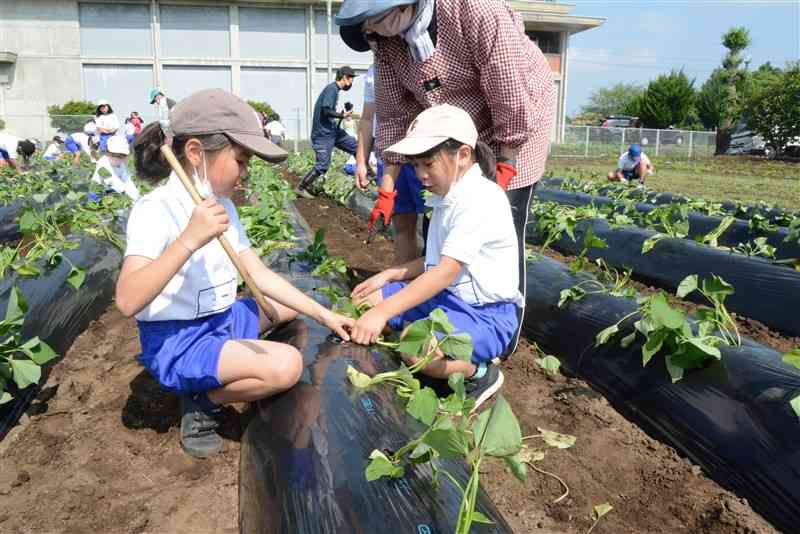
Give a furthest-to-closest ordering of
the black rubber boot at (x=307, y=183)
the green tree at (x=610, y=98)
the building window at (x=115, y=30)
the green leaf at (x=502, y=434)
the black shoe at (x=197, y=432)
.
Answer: the green tree at (x=610, y=98) → the building window at (x=115, y=30) → the black rubber boot at (x=307, y=183) → the black shoe at (x=197, y=432) → the green leaf at (x=502, y=434)

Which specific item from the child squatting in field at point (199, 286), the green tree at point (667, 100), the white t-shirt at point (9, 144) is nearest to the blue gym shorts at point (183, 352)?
the child squatting in field at point (199, 286)

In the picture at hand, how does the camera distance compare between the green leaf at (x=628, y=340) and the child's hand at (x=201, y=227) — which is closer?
the child's hand at (x=201, y=227)

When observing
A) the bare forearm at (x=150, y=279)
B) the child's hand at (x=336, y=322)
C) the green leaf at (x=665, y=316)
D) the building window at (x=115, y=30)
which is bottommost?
the child's hand at (x=336, y=322)

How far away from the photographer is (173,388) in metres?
2.18

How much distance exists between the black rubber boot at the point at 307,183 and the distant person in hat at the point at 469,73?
6324mm

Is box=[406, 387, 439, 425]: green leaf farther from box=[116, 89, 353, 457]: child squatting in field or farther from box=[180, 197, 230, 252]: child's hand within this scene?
box=[180, 197, 230, 252]: child's hand

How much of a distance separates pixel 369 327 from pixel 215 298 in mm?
552

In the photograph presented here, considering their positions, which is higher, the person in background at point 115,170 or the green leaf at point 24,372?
the person in background at point 115,170

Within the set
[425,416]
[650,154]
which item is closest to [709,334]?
[425,416]

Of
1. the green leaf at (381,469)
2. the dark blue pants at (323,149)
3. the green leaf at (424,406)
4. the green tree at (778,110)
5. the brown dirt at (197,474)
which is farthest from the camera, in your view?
Answer: the green tree at (778,110)

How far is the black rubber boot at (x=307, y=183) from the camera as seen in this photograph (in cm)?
947

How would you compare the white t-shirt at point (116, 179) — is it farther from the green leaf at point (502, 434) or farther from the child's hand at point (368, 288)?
the green leaf at point (502, 434)

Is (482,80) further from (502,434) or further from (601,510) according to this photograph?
(502,434)

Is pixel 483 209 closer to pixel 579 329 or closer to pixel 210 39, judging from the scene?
pixel 579 329
